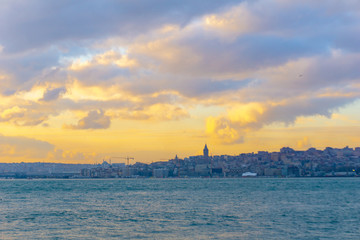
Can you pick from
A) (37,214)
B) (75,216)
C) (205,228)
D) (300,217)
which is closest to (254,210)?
(300,217)

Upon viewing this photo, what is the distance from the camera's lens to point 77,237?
39375 millimetres

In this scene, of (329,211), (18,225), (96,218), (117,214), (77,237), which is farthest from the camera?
(329,211)

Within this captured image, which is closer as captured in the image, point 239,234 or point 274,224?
point 239,234

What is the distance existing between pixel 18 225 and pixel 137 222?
1218 cm

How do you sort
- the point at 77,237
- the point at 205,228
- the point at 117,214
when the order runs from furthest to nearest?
the point at 117,214 → the point at 205,228 → the point at 77,237

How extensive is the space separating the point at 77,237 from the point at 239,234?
14.1 m

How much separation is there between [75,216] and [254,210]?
2359 cm

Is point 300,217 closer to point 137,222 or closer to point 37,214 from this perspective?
point 137,222

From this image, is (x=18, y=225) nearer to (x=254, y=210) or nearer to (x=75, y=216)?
(x=75, y=216)

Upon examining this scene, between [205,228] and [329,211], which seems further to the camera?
[329,211]

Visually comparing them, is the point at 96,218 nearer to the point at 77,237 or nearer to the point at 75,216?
the point at 75,216

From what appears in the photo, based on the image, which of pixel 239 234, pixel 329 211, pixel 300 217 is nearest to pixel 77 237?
pixel 239 234

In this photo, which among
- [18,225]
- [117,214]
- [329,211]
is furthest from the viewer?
[329,211]

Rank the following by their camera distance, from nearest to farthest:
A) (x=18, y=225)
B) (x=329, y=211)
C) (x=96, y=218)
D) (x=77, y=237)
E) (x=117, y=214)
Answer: (x=77, y=237), (x=18, y=225), (x=96, y=218), (x=117, y=214), (x=329, y=211)
